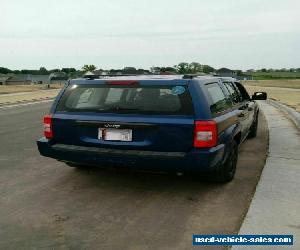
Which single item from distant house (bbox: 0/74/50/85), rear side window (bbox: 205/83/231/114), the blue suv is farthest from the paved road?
distant house (bbox: 0/74/50/85)

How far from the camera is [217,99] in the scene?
17.6 ft

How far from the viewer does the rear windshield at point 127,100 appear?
15.6 feet

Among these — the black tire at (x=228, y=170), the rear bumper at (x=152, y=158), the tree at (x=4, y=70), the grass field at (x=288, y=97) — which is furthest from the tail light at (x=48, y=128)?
the tree at (x=4, y=70)

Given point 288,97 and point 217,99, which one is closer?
point 217,99

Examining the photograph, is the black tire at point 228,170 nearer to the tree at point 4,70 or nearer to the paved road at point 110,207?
the paved road at point 110,207

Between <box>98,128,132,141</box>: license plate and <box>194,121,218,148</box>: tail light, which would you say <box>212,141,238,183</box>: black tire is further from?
<box>98,128,132,141</box>: license plate

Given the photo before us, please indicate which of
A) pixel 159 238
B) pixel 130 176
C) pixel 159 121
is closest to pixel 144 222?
pixel 159 238

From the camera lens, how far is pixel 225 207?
4.67 metres

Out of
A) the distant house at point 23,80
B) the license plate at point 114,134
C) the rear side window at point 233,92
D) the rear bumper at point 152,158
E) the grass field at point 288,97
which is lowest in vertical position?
the distant house at point 23,80

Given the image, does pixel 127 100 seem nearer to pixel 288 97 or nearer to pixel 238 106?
pixel 238 106

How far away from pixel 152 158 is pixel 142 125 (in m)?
0.40

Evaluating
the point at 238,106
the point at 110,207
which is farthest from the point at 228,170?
the point at 110,207

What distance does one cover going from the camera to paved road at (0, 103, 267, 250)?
382 cm

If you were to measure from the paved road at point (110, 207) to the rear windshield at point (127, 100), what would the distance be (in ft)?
3.57
